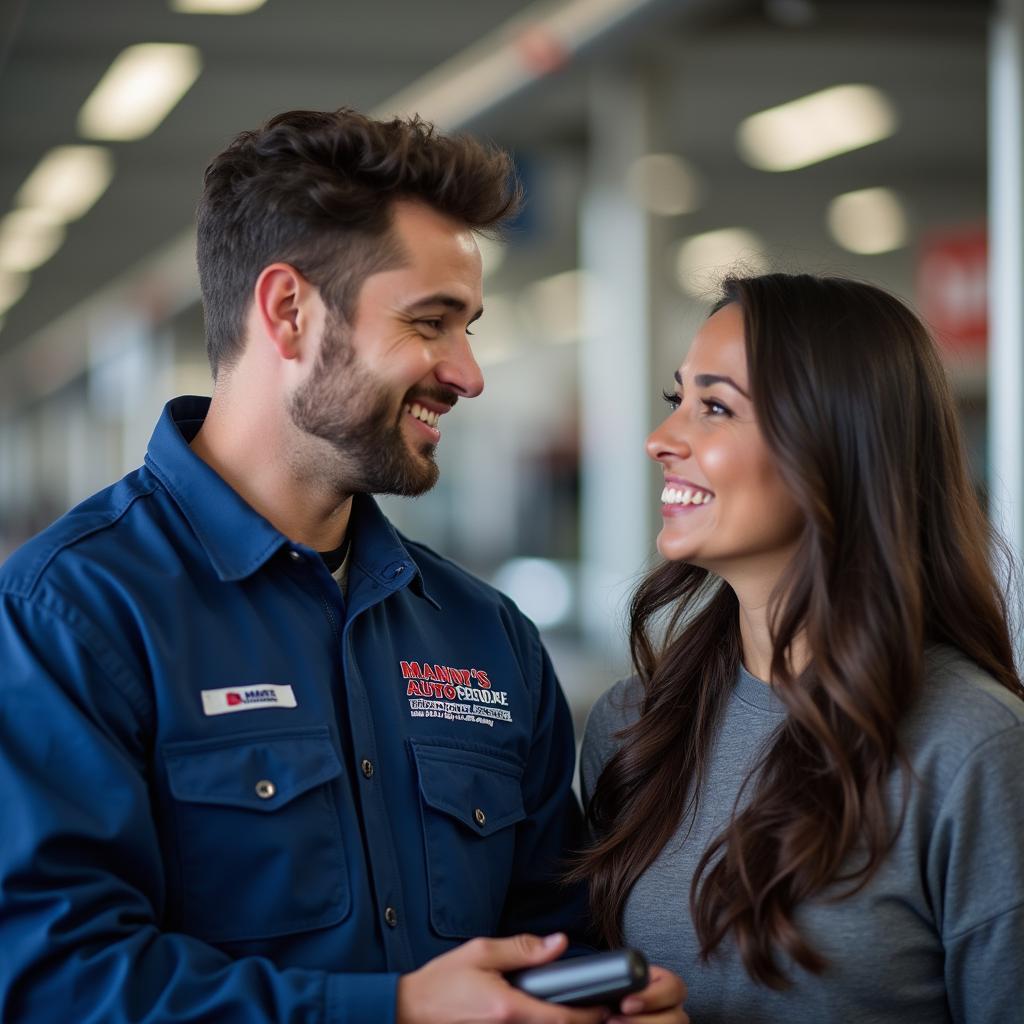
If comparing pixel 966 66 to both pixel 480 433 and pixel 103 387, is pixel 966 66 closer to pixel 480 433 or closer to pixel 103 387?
pixel 480 433

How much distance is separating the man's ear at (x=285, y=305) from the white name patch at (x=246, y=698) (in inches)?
18.8

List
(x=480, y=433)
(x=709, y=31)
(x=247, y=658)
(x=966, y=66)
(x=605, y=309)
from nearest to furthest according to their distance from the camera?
(x=247, y=658) → (x=709, y=31) → (x=605, y=309) → (x=966, y=66) → (x=480, y=433)

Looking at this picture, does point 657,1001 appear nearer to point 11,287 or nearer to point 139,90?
point 139,90

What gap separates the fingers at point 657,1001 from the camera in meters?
1.68

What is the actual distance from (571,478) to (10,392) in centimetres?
1678

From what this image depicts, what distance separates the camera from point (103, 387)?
1606 cm

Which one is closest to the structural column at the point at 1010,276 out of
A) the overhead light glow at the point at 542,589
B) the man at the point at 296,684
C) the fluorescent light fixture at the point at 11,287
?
the man at the point at 296,684

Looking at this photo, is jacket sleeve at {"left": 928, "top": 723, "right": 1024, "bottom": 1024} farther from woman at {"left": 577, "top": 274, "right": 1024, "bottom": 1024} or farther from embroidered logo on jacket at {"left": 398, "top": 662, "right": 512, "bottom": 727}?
embroidered logo on jacket at {"left": 398, "top": 662, "right": 512, "bottom": 727}

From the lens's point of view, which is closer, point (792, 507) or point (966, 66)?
point (792, 507)

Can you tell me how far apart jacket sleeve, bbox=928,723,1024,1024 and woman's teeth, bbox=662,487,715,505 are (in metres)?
0.49

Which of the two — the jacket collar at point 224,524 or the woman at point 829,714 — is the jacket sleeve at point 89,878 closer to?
the jacket collar at point 224,524

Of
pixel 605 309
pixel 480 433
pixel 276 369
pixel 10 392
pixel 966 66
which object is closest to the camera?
pixel 276 369

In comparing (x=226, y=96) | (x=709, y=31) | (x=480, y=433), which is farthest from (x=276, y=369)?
(x=480, y=433)

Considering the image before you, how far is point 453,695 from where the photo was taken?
2047 mm
